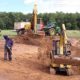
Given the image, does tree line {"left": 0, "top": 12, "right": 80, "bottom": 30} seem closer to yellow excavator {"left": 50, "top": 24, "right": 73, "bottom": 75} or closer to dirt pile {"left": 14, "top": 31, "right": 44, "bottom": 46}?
dirt pile {"left": 14, "top": 31, "right": 44, "bottom": 46}

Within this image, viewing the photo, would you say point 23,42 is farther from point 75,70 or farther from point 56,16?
point 56,16

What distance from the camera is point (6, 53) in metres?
23.8

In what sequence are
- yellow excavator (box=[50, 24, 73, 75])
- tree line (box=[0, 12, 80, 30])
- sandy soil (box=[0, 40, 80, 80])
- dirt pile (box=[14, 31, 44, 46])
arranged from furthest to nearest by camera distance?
tree line (box=[0, 12, 80, 30]) → dirt pile (box=[14, 31, 44, 46]) → yellow excavator (box=[50, 24, 73, 75]) → sandy soil (box=[0, 40, 80, 80])

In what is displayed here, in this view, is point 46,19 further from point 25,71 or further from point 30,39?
point 25,71

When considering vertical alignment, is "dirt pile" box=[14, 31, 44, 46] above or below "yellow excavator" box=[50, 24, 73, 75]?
below

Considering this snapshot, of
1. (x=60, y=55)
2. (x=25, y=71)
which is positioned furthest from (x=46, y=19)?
(x=25, y=71)

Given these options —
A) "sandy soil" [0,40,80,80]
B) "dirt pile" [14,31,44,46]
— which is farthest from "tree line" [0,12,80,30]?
"sandy soil" [0,40,80,80]

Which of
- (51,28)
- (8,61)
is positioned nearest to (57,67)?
(8,61)

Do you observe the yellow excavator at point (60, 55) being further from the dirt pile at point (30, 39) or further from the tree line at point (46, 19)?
the tree line at point (46, 19)

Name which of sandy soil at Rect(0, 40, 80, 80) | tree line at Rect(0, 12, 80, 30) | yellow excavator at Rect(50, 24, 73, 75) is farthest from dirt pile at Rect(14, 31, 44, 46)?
tree line at Rect(0, 12, 80, 30)

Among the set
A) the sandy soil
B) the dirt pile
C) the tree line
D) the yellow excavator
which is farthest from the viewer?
the tree line

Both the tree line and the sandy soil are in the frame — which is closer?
the sandy soil

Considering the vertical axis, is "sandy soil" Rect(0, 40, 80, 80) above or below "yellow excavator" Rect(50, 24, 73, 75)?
below

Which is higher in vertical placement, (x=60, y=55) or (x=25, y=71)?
(x=60, y=55)
